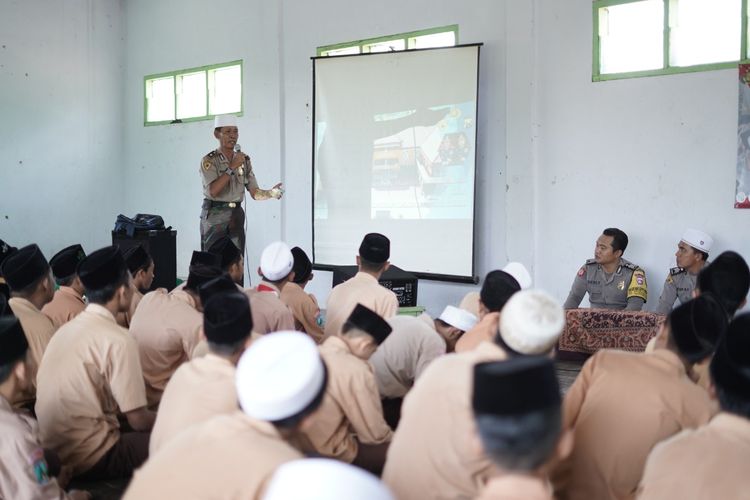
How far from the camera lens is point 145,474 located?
126cm

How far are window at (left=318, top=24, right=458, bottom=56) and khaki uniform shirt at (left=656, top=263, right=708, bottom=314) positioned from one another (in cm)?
242

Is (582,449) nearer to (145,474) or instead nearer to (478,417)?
(478,417)

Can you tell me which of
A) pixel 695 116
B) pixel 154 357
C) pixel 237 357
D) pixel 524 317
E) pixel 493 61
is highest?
pixel 493 61

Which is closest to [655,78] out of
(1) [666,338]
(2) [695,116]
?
(2) [695,116]

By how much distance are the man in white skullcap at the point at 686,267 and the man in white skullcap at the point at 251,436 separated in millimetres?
Result: 3595

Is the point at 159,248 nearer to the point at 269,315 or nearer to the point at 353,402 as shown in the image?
the point at 269,315

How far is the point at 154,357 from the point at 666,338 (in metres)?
1.95

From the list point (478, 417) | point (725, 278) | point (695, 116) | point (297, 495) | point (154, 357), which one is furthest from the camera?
point (695, 116)

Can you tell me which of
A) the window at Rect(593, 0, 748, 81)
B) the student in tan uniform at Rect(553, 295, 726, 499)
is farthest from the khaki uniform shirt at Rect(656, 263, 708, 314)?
the student in tan uniform at Rect(553, 295, 726, 499)

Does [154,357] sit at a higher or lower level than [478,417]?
lower

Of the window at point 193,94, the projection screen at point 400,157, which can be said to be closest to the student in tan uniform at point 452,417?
the projection screen at point 400,157

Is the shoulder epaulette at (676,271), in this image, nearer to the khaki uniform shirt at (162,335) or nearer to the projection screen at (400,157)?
the projection screen at (400,157)

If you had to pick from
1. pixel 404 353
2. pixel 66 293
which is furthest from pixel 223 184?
pixel 404 353

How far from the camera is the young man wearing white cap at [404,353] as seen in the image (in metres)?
2.76
